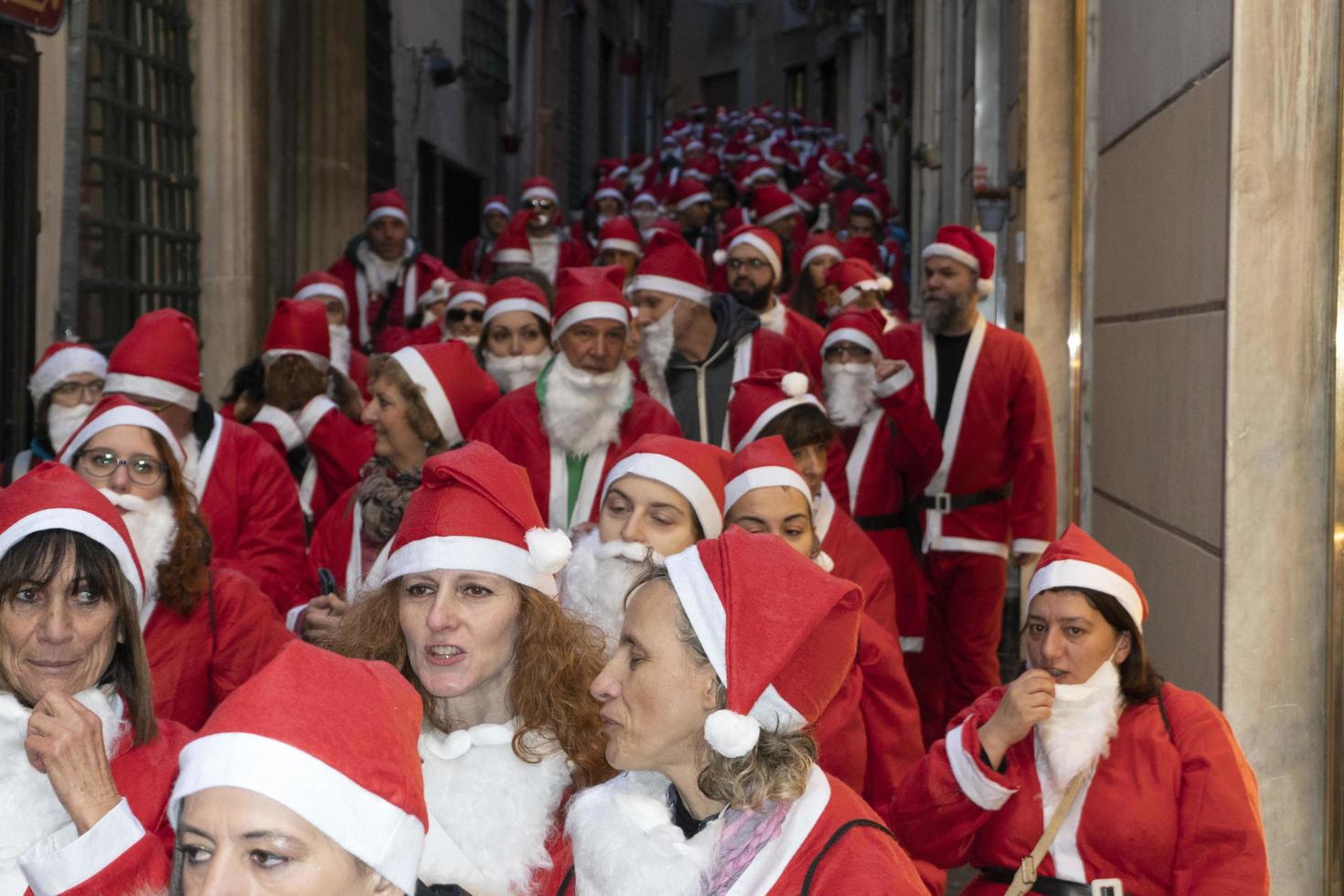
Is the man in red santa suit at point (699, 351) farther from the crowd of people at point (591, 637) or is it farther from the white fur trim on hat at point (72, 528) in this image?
the white fur trim on hat at point (72, 528)

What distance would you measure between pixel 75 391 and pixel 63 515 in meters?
3.57

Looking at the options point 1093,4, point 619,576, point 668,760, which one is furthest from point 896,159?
point 668,760

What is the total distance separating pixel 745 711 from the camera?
259 centimetres

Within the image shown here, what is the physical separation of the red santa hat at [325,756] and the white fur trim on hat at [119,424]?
273 centimetres

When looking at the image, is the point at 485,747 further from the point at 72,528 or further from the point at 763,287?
the point at 763,287

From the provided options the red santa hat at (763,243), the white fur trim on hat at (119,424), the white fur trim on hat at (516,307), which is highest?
the red santa hat at (763,243)

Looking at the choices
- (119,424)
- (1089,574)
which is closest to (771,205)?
(119,424)

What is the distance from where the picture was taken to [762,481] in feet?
15.3

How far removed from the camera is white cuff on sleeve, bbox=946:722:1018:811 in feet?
12.1

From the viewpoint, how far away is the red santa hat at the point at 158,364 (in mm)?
6031

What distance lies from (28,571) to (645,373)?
169 inches

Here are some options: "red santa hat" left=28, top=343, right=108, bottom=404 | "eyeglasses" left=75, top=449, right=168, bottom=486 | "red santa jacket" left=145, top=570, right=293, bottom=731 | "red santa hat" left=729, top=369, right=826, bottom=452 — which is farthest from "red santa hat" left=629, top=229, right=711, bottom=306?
"red santa jacket" left=145, top=570, right=293, bottom=731

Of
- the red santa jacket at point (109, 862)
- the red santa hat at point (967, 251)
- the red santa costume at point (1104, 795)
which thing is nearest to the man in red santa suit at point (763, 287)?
the red santa hat at point (967, 251)

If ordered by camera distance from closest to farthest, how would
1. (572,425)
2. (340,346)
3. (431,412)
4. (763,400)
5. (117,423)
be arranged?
1. (117,423)
2. (431,412)
3. (763,400)
4. (572,425)
5. (340,346)
